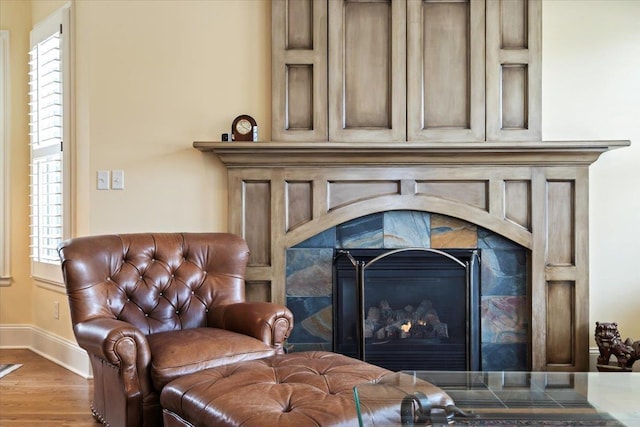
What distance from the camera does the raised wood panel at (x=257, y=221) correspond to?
3.49 m

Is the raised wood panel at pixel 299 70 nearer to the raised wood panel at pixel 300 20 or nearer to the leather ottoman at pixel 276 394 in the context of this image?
the raised wood panel at pixel 300 20

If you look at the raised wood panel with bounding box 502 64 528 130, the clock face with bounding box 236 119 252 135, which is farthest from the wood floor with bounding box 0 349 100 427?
the raised wood panel with bounding box 502 64 528 130

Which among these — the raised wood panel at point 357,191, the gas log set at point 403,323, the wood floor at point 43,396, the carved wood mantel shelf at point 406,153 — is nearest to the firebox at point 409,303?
the gas log set at point 403,323

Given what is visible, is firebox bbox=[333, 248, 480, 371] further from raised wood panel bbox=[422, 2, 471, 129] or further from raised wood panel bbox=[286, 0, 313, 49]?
raised wood panel bbox=[286, 0, 313, 49]

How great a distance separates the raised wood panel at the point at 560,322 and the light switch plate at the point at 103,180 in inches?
108

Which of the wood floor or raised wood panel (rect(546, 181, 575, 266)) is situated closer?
the wood floor

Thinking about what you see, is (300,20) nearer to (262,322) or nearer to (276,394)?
(262,322)

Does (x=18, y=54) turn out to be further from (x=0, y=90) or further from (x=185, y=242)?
(x=185, y=242)

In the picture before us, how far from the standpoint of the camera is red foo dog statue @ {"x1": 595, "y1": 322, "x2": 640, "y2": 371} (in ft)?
10.6

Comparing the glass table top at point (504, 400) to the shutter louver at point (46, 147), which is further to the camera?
the shutter louver at point (46, 147)

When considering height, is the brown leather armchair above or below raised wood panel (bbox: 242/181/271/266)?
below

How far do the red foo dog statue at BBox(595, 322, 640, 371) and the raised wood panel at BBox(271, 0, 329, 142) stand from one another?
195cm

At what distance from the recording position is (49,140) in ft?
13.2

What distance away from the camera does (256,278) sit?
3479 mm
